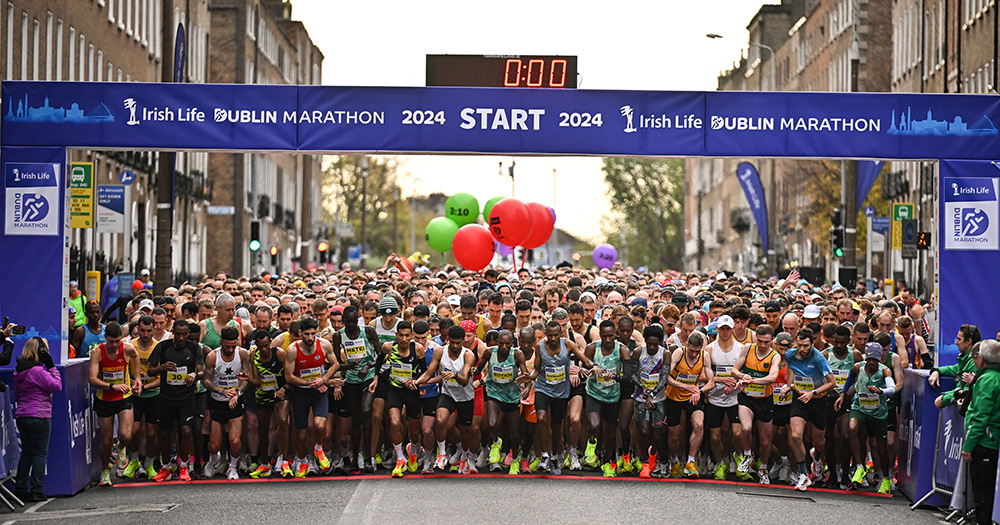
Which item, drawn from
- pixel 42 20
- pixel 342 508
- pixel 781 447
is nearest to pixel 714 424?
pixel 781 447

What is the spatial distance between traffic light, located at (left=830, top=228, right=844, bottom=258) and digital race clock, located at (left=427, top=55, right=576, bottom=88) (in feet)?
63.5

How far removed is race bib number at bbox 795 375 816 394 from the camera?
15.1 metres

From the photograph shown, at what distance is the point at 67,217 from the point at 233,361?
7.58 ft

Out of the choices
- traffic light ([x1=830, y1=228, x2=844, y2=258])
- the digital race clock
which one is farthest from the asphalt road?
traffic light ([x1=830, y1=228, x2=844, y2=258])

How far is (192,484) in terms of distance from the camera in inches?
593

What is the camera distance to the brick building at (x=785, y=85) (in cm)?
6450

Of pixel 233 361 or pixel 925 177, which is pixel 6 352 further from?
pixel 925 177

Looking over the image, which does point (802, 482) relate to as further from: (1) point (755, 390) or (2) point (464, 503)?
(2) point (464, 503)

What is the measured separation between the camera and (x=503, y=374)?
15.7 m

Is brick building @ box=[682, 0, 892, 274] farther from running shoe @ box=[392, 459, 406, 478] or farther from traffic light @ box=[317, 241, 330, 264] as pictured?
running shoe @ box=[392, 459, 406, 478]

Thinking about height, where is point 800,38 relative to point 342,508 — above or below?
above

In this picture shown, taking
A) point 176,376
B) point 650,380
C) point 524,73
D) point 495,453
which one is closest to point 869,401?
point 650,380

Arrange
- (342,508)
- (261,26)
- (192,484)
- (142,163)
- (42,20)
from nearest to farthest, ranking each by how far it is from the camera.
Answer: (342,508) < (192,484) < (42,20) < (142,163) < (261,26)

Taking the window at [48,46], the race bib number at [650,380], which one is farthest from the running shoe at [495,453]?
the window at [48,46]
